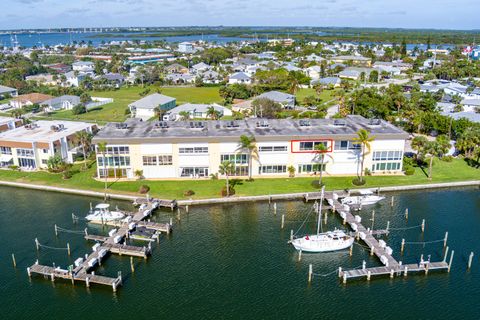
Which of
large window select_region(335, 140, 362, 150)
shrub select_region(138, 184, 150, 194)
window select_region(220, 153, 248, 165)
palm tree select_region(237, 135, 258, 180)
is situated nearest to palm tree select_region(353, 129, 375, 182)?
large window select_region(335, 140, 362, 150)

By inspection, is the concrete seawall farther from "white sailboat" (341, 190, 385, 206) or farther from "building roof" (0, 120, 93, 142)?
"building roof" (0, 120, 93, 142)

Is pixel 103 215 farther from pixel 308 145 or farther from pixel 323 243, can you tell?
pixel 308 145

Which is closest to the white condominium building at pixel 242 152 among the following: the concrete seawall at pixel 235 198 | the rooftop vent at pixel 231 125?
the rooftop vent at pixel 231 125

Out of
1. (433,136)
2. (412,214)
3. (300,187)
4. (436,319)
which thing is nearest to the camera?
(436,319)

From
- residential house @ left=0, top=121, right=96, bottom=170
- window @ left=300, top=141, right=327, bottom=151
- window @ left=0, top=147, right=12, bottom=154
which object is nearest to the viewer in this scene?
window @ left=300, top=141, right=327, bottom=151

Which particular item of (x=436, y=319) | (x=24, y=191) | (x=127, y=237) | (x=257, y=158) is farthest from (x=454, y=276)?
(x=24, y=191)

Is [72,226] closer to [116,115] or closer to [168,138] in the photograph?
[168,138]
